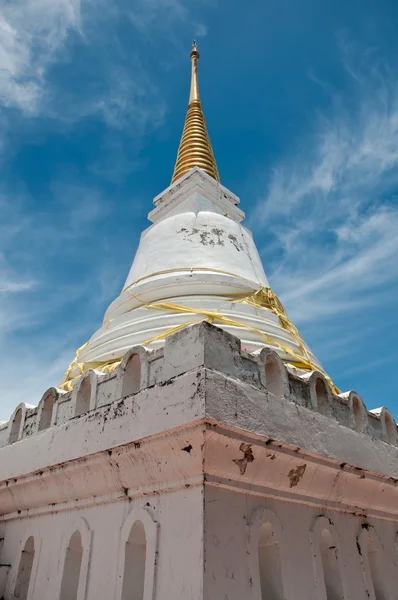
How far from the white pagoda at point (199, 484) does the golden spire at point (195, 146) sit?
9.26m

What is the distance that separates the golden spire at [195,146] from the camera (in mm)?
15383

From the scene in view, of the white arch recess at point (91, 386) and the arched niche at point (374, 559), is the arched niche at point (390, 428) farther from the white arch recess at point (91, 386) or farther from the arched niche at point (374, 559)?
the white arch recess at point (91, 386)

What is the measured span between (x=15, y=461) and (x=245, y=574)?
3.36 metres

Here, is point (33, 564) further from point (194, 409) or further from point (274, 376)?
point (274, 376)

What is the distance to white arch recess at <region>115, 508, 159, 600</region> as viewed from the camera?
4.09 m

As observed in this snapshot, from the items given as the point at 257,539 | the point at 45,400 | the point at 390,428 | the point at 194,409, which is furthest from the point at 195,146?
the point at 257,539

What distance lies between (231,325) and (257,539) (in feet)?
12.3

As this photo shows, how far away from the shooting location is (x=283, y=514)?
484 cm

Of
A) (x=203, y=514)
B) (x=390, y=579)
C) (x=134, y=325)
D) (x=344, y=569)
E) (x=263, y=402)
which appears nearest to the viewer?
(x=203, y=514)

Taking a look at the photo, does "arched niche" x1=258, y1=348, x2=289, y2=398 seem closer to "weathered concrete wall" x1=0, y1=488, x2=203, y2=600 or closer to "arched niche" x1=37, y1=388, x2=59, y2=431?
"weathered concrete wall" x1=0, y1=488, x2=203, y2=600

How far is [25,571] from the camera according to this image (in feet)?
19.1

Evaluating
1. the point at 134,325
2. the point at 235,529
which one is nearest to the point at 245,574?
the point at 235,529

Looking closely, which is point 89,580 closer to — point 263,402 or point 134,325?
point 263,402

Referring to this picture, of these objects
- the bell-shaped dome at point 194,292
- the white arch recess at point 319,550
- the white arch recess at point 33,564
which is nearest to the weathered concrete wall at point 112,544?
the white arch recess at point 33,564
